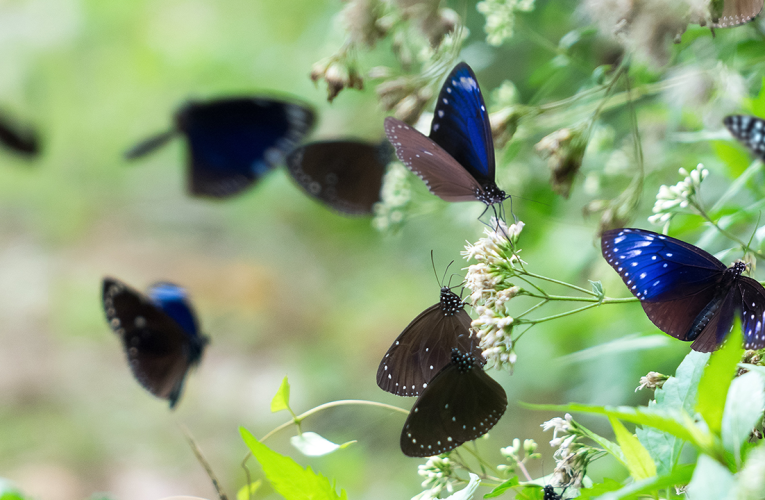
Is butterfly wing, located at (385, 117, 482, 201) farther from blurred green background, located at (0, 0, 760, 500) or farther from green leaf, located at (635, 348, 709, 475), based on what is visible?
blurred green background, located at (0, 0, 760, 500)

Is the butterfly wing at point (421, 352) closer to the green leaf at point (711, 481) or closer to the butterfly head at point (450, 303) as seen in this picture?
the butterfly head at point (450, 303)

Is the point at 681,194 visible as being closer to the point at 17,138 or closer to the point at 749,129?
the point at 749,129

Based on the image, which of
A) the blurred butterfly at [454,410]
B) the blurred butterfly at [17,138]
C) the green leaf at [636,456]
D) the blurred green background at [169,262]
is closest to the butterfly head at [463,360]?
the blurred butterfly at [454,410]

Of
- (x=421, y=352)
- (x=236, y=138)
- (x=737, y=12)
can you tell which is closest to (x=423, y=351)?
(x=421, y=352)

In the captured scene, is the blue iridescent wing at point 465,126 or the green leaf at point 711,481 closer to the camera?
the green leaf at point 711,481

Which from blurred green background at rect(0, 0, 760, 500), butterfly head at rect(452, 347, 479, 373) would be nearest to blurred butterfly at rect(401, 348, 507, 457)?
butterfly head at rect(452, 347, 479, 373)

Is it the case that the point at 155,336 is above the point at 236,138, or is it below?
below
